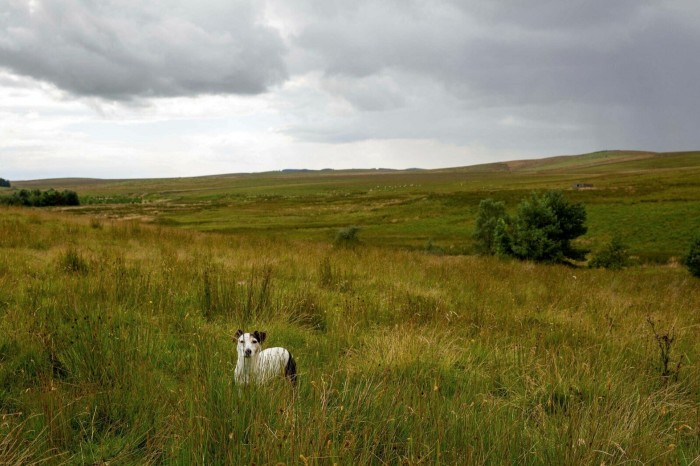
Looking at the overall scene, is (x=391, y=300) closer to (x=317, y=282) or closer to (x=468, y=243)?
(x=317, y=282)

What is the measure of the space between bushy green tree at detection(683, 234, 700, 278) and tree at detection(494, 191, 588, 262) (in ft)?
28.7

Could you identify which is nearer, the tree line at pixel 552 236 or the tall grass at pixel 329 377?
the tall grass at pixel 329 377

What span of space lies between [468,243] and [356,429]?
2337 inches

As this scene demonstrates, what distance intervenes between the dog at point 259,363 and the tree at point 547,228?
38.2 meters

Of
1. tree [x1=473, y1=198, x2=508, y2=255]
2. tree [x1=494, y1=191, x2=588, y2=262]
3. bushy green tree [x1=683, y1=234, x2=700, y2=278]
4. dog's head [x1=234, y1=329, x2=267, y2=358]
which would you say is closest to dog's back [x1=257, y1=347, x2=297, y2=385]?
dog's head [x1=234, y1=329, x2=267, y2=358]

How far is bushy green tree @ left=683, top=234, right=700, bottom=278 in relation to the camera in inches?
1454

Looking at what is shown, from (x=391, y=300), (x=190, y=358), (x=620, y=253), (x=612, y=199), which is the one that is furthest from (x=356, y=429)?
(x=612, y=199)

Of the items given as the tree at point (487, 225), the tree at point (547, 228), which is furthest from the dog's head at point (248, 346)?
the tree at point (487, 225)

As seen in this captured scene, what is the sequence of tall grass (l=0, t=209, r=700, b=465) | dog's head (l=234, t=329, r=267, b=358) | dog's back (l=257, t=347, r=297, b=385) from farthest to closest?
dog's head (l=234, t=329, r=267, b=358), dog's back (l=257, t=347, r=297, b=385), tall grass (l=0, t=209, r=700, b=465)

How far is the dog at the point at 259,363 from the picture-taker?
3.05 metres

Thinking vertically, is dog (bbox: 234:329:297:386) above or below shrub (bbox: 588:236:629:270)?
above

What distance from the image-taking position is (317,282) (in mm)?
8445

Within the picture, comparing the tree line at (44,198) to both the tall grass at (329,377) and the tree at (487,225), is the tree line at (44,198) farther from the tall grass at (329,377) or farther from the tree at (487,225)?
the tall grass at (329,377)

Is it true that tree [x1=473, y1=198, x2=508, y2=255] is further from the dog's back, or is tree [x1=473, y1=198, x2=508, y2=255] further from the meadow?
the dog's back
